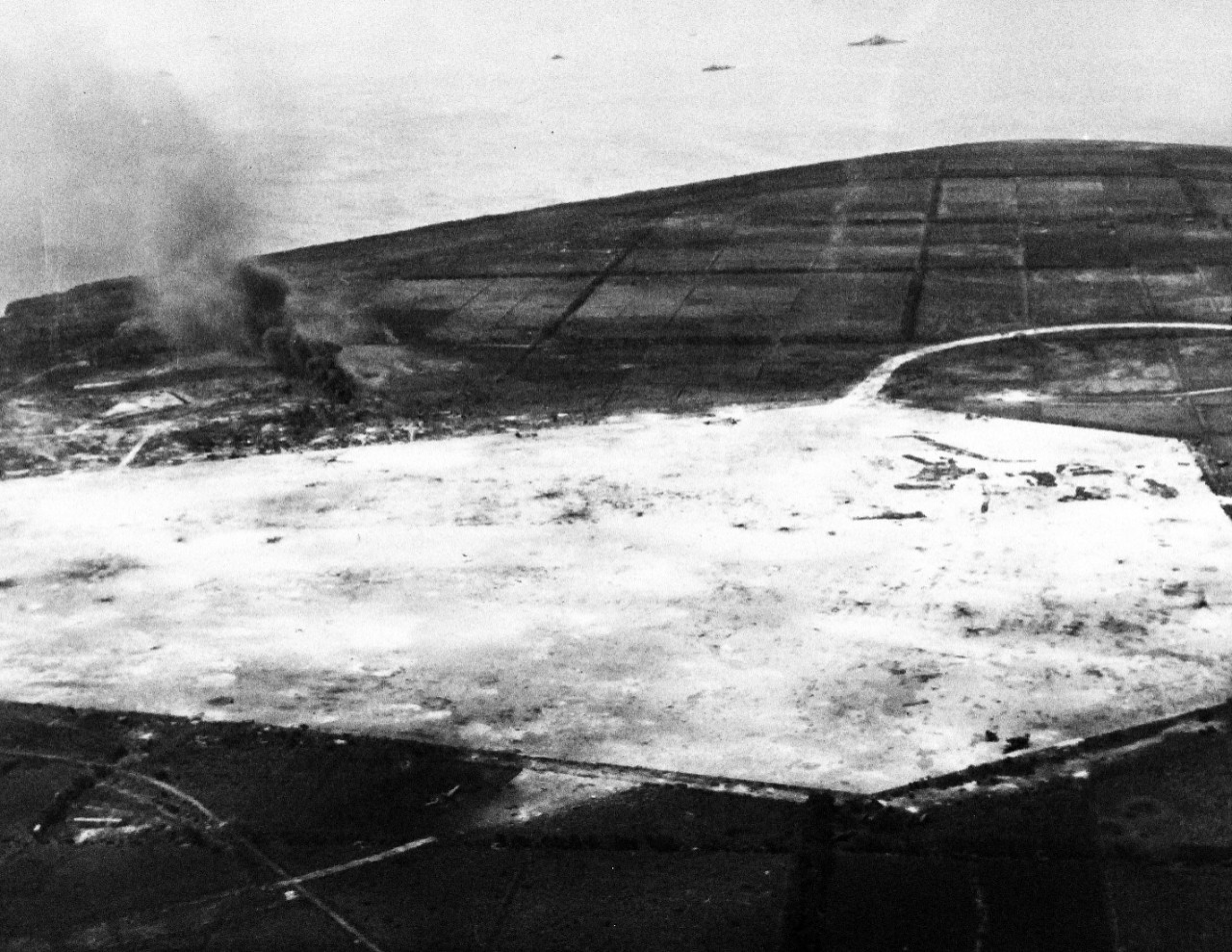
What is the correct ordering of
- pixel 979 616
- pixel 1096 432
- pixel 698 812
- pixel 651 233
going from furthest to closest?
pixel 651 233 → pixel 1096 432 → pixel 979 616 → pixel 698 812

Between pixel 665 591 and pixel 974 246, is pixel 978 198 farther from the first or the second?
pixel 665 591

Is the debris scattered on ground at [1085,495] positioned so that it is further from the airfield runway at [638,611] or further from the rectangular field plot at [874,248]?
the rectangular field plot at [874,248]

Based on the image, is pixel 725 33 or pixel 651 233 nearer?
pixel 651 233

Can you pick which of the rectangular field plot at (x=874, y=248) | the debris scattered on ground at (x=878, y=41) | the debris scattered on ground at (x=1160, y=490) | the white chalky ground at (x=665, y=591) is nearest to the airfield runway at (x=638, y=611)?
the white chalky ground at (x=665, y=591)

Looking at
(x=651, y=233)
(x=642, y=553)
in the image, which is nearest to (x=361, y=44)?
(x=651, y=233)

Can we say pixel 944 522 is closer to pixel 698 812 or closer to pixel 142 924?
pixel 698 812

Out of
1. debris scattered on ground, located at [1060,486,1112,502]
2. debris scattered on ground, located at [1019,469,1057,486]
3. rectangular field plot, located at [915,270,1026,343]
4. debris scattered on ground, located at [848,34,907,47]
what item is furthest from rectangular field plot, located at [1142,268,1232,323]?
debris scattered on ground, located at [848,34,907,47]

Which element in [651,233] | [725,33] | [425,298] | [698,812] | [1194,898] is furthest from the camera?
[725,33]
